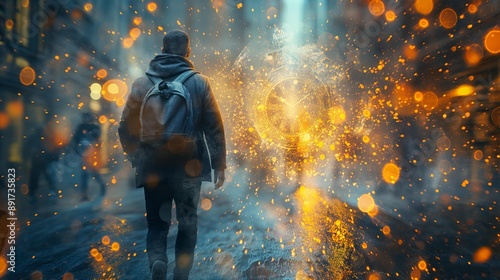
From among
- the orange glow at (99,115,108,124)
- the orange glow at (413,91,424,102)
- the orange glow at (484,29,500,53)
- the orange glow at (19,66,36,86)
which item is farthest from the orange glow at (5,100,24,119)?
the orange glow at (484,29,500,53)

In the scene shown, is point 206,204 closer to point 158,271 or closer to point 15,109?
point 158,271

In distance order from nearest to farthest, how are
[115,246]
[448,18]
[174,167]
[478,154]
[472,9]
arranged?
1. [174,167]
2. [115,246]
3. [472,9]
4. [448,18]
5. [478,154]

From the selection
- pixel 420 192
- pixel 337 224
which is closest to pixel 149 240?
pixel 337 224

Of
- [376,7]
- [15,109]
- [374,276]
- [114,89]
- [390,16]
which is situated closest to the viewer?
[374,276]

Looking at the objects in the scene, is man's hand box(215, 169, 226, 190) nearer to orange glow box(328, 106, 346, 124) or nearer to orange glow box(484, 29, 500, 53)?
orange glow box(484, 29, 500, 53)

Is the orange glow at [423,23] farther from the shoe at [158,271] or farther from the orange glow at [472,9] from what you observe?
the shoe at [158,271]

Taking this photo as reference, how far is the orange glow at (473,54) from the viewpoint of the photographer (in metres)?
5.16

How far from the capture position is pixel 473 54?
5.33 meters

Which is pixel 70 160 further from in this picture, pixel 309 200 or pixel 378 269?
pixel 378 269

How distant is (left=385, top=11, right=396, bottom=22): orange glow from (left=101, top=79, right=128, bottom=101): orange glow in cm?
998

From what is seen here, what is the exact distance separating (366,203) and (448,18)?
4500 mm

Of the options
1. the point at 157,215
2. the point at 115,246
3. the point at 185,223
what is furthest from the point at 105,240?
the point at 185,223

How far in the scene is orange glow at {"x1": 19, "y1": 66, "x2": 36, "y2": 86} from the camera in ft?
23.5

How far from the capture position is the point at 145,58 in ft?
32.0
